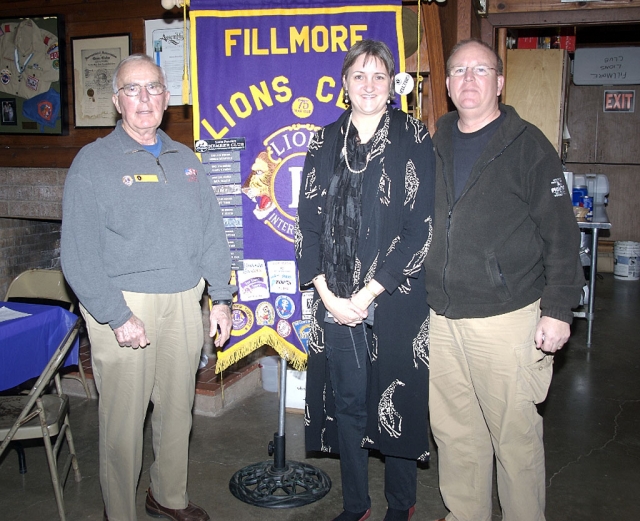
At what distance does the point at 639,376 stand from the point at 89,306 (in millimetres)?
4030

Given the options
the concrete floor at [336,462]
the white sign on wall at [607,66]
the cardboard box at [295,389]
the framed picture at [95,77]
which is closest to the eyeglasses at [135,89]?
the concrete floor at [336,462]

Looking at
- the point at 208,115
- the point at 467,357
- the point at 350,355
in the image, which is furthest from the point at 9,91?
the point at 467,357

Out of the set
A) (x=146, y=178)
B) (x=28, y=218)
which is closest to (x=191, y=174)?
(x=146, y=178)

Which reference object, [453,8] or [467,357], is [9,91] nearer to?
[453,8]

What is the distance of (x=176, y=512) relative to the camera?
2.66 metres

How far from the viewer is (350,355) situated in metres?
2.37

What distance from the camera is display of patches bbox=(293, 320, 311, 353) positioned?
2.87 metres

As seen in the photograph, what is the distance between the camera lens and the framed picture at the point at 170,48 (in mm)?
4191

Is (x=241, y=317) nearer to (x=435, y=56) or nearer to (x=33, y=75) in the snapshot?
(x=435, y=56)

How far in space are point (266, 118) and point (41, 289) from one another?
77.1 inches

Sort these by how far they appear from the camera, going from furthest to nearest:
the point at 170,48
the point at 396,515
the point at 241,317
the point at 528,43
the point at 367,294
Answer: the point at 528,43 < the point at 170,48 < the point at 241,317 < the point at 396,515 < the point at 367,294

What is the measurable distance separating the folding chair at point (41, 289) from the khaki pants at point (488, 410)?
2367 mm

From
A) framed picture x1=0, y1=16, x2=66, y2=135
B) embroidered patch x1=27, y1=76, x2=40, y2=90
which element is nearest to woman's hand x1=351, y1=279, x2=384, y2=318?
A: framed picture x1=0, y1=16, x2=66, y2=135

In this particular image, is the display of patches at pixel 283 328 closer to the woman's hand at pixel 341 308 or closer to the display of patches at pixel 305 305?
the display of patches at pixel 305 305
